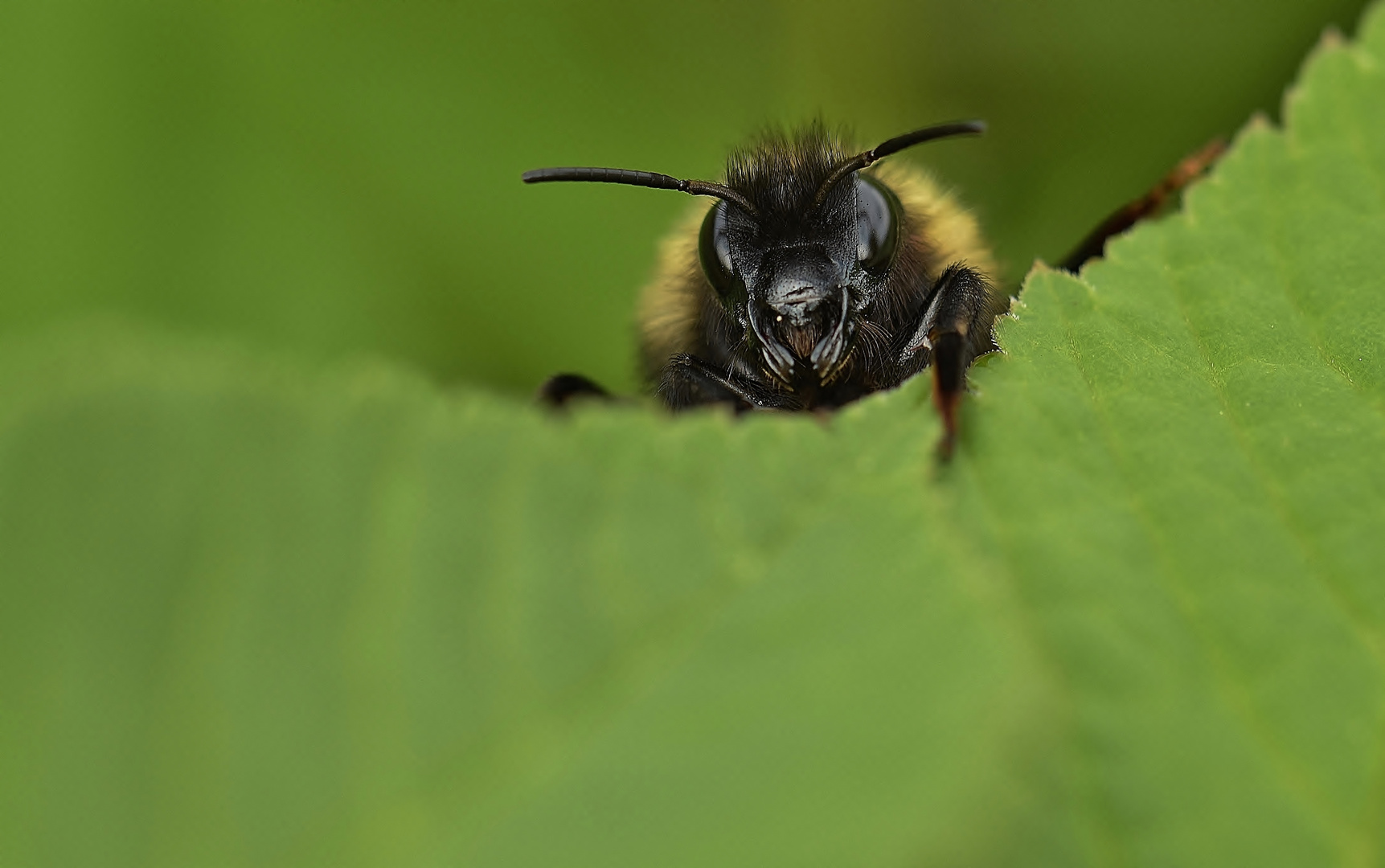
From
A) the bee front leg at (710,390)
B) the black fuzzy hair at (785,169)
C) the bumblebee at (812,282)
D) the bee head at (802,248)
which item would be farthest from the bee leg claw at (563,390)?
the black fuzzy hair at (785,169)

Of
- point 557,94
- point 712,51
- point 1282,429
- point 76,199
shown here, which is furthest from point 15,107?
point 1282,429

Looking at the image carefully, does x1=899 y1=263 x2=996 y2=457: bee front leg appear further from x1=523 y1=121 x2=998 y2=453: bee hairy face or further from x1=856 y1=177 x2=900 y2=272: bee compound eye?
x1=856 y1=177 x2=900 y2=272: bee compound eye

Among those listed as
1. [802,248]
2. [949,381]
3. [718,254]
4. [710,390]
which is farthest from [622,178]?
[949,381]

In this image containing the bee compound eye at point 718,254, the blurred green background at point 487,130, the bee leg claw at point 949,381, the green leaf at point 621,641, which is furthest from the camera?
the blurred green background at point 487,130

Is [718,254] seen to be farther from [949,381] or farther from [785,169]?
[949,381]

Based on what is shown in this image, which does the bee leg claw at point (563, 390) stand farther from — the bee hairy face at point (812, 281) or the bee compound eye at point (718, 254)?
the bee compound eye at point (718, 254)

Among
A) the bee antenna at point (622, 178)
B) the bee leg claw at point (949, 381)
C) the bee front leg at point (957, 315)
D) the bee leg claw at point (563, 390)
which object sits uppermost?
the bee antenna at point (622, 178)

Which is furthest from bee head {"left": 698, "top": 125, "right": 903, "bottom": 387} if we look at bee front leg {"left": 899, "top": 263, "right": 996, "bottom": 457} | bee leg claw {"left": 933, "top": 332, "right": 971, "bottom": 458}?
bee leg claw {"left": 933, "top": 332, "right": 971, "bottom": 458}
